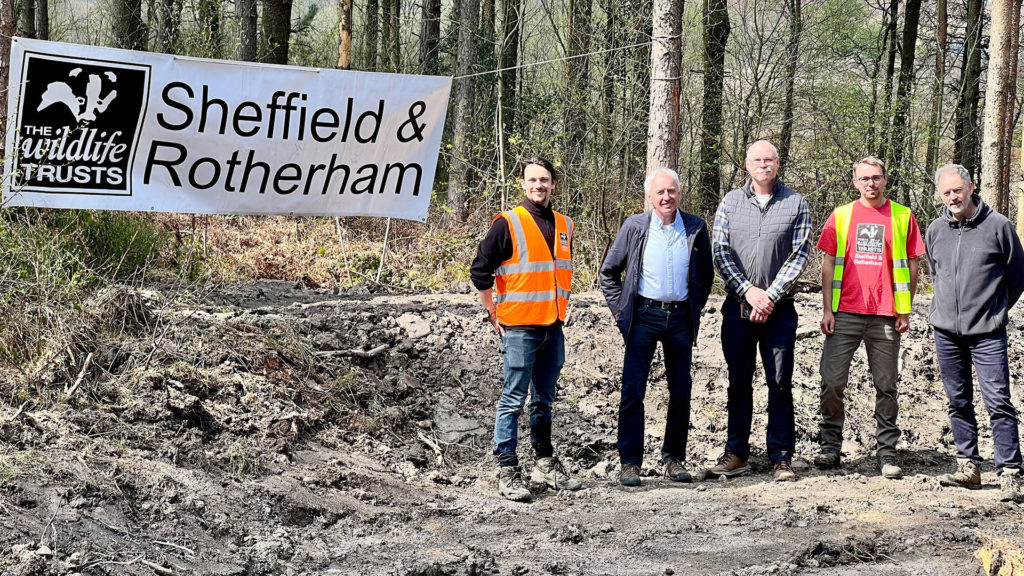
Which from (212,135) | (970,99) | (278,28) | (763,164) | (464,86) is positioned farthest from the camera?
(970,99)

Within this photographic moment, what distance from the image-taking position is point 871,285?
6.36 metres

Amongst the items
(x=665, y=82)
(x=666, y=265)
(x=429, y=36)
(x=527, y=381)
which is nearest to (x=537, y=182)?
(x=666, y=265)

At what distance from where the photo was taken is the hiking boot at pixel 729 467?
257 inches

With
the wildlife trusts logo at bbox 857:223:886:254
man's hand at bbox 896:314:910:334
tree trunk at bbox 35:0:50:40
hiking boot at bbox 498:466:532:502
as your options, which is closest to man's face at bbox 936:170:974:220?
the wildlife trusts logo at bbox 857:223:886:254

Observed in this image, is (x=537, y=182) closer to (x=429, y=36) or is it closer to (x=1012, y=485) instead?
(x=1012, y=485)

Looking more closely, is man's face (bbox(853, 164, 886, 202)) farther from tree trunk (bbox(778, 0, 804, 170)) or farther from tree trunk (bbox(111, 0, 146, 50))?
tree trunk (bbox(111, 0, 146, 50))

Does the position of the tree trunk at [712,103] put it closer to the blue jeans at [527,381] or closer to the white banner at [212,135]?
the white banner at [212,135]

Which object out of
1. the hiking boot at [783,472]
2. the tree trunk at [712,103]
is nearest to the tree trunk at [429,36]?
the tree trunk at [712,103]

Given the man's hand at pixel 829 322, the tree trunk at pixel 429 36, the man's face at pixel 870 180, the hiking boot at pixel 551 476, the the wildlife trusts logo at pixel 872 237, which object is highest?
the tree trunk at pixel 429 36

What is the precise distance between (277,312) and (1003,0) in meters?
8.81

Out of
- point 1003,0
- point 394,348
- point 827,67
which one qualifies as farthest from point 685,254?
point 827,67

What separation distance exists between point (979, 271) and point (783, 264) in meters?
1.22

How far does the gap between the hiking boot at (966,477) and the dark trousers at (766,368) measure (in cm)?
100

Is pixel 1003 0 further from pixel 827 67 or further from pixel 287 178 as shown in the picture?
pixel 287 178
